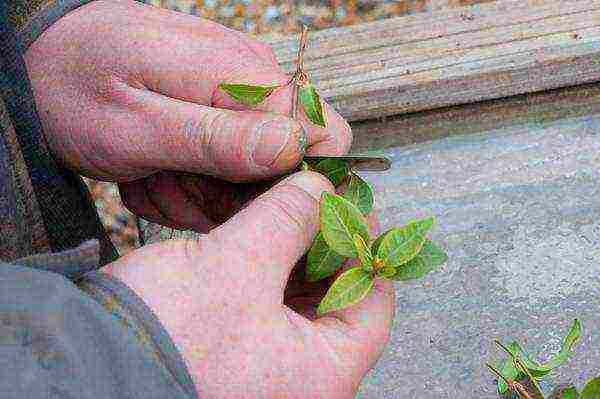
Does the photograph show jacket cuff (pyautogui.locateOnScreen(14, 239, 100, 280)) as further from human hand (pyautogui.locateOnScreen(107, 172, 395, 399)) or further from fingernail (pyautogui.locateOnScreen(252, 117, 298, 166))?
fingernail (pyautogui.locateOnScreen(252, 117, 298, 166))

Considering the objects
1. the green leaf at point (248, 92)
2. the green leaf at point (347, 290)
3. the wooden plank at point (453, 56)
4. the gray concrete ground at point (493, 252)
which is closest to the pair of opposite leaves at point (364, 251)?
the green leaf at point (347, 290)

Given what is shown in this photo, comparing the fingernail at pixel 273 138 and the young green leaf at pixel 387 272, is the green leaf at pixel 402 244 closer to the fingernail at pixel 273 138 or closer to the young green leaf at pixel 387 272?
the young green leaf at pixel 387 272

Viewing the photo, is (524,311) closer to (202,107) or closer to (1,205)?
(202,107)

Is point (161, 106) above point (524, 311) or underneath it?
above

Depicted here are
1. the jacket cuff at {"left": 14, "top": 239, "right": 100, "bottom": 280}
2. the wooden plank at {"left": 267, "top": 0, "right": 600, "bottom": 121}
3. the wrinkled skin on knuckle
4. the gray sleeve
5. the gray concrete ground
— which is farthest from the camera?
the wooden plank at {"left": 267, "top": 0, "right": 600, "bottom": 121}

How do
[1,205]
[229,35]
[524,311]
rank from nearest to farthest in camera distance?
[1,205], [229,35], [524,311]

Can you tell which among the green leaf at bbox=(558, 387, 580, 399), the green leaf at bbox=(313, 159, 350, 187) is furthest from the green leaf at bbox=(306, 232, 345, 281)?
the green leaf at bbox=(558, 387, 580, 399)

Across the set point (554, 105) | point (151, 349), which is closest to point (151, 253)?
point (151, 349)
